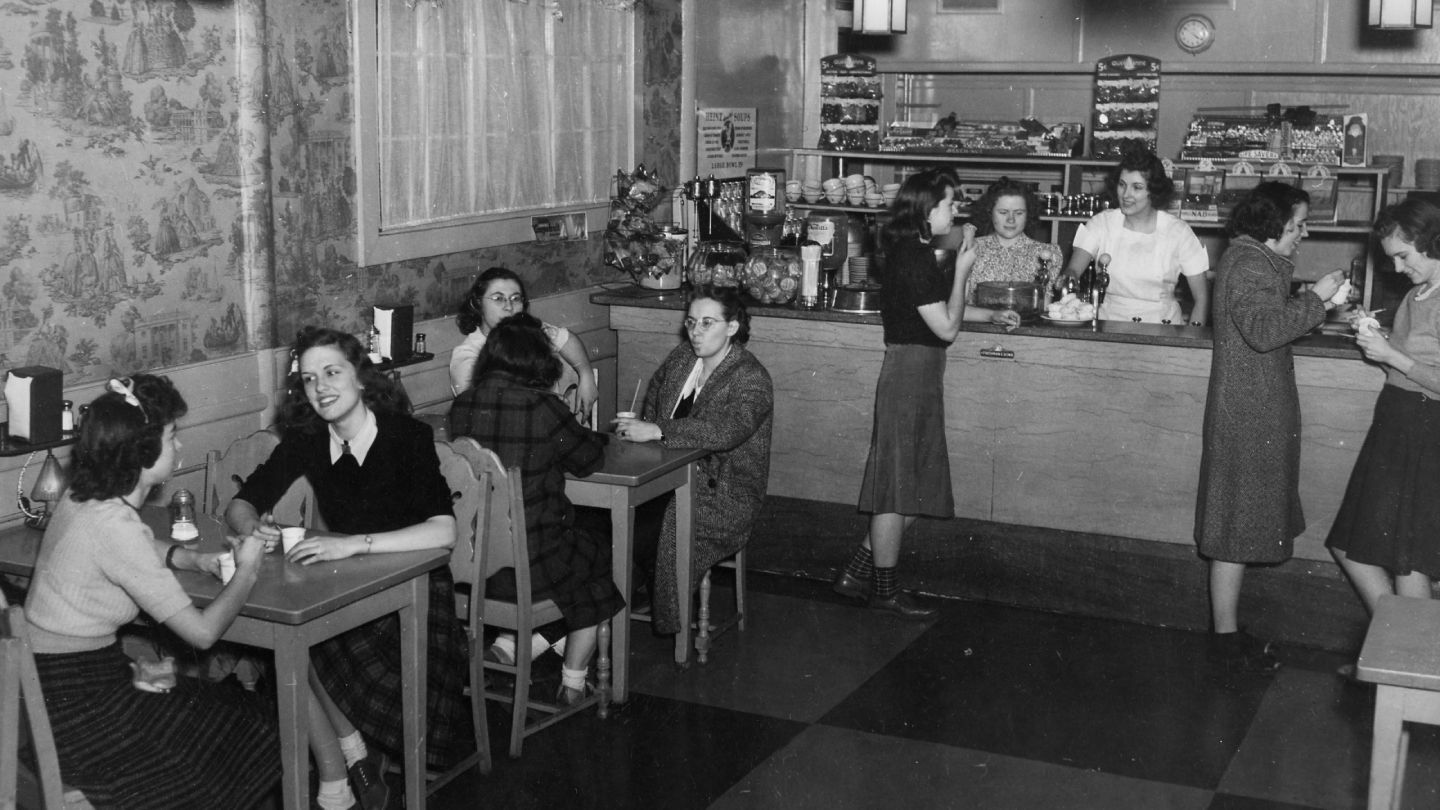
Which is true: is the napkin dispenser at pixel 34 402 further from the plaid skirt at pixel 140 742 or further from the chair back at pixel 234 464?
the plaid skirt at pixel 140 742

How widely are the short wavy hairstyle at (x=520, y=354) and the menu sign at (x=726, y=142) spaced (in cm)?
292

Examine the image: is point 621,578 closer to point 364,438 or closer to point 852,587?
point 364,438

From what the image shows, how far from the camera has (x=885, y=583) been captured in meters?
5.50

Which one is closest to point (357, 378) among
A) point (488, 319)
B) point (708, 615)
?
point (488, 319)

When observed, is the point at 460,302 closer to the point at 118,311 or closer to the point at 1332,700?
the point at 118,311

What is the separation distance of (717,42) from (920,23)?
4.60ft

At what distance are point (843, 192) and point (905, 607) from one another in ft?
9.39

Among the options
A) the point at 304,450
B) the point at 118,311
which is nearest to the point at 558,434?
the point at 304,450

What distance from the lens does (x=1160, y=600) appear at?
5367mm

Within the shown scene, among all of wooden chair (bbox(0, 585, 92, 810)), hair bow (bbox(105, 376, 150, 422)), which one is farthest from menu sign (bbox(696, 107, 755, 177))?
wooden chair (bbox(0, 585, 92, 810))

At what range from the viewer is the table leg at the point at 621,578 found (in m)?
4.43

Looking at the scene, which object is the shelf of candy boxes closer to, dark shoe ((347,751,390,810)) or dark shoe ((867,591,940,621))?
dark shoe ((867,591,940,621))

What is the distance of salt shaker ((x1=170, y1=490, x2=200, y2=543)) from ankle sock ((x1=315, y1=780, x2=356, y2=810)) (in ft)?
2.28

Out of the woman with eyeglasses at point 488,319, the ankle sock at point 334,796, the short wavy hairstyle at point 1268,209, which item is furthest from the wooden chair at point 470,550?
the short wavy hairstyle at point 1268,209
